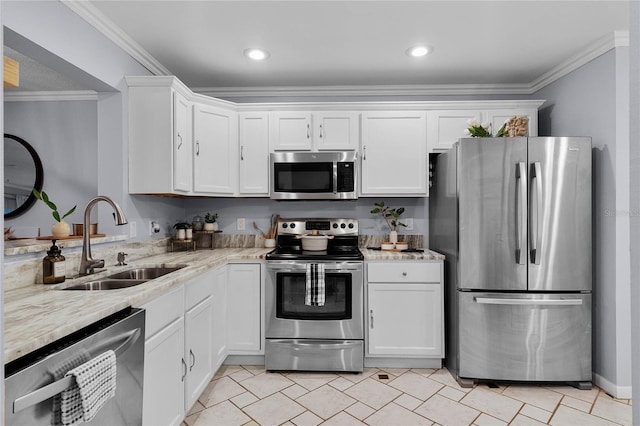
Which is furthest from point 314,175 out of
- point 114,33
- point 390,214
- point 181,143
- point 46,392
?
point 46,392

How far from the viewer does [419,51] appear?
8.71 feet

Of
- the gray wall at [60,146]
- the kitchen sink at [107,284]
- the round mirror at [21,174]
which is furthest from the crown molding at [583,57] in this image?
the round mirror at [21,174]

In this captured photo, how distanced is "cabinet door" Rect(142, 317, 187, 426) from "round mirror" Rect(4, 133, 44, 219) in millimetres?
2809

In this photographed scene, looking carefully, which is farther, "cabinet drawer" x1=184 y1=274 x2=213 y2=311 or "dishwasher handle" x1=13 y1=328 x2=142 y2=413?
"cabinet drawer" x1=184 y1=274 x2=213 y2=311

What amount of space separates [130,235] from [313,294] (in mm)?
1431

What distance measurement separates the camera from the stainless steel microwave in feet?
10.1

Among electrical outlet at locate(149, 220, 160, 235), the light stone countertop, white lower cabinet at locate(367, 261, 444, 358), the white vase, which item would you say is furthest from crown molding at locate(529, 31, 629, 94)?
the white vase

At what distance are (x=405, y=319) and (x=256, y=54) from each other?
2.38 m

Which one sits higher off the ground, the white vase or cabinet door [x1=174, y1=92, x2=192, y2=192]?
cabinet door [x1=174, y1=92, x2=192, y2=192]

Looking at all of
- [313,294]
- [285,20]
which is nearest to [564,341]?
[313,294]

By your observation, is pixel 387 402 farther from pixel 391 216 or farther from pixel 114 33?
pixel 114 33

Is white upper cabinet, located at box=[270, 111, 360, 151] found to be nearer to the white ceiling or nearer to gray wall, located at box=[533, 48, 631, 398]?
the white ceiling

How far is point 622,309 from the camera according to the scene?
244 cm

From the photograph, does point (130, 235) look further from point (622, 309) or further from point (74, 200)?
point (622, 309)
